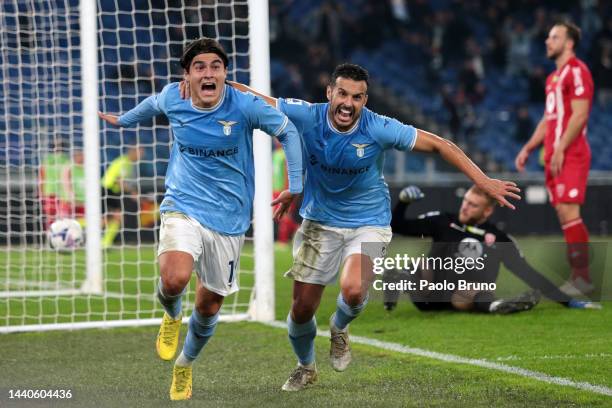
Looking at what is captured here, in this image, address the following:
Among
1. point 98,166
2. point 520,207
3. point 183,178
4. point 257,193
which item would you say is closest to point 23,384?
point 183,178

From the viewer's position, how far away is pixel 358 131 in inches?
239

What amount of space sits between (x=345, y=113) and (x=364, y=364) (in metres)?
1.71

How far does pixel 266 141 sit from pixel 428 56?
17268 millimetres

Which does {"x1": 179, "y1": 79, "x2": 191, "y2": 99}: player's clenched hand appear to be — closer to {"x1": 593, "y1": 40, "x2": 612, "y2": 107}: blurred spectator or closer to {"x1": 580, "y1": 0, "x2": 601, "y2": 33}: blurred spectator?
{"x1": 593, "y1": 40, "x2": 612, "y2": 107}: blurred spectator

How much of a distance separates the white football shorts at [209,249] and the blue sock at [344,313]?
0.62m

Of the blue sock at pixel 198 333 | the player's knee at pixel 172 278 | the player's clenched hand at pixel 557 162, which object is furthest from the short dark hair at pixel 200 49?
the player's clenched hand at pixel 557 162

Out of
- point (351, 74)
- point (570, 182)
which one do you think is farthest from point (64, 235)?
point (351, 74)

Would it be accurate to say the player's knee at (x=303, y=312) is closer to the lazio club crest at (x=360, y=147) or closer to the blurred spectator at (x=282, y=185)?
the lazio club crest at (x=360, y=147)

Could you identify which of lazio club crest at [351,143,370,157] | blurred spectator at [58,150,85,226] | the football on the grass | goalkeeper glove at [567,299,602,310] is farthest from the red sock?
blurred spectator at [58,150,85,226]

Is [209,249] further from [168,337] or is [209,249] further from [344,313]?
[344,313]

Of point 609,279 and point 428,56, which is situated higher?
point 428,56

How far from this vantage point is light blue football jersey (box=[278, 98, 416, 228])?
605 centimetres

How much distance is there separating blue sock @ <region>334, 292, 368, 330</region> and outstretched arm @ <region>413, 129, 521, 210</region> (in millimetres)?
952

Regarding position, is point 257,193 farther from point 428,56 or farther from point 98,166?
point 428,56
